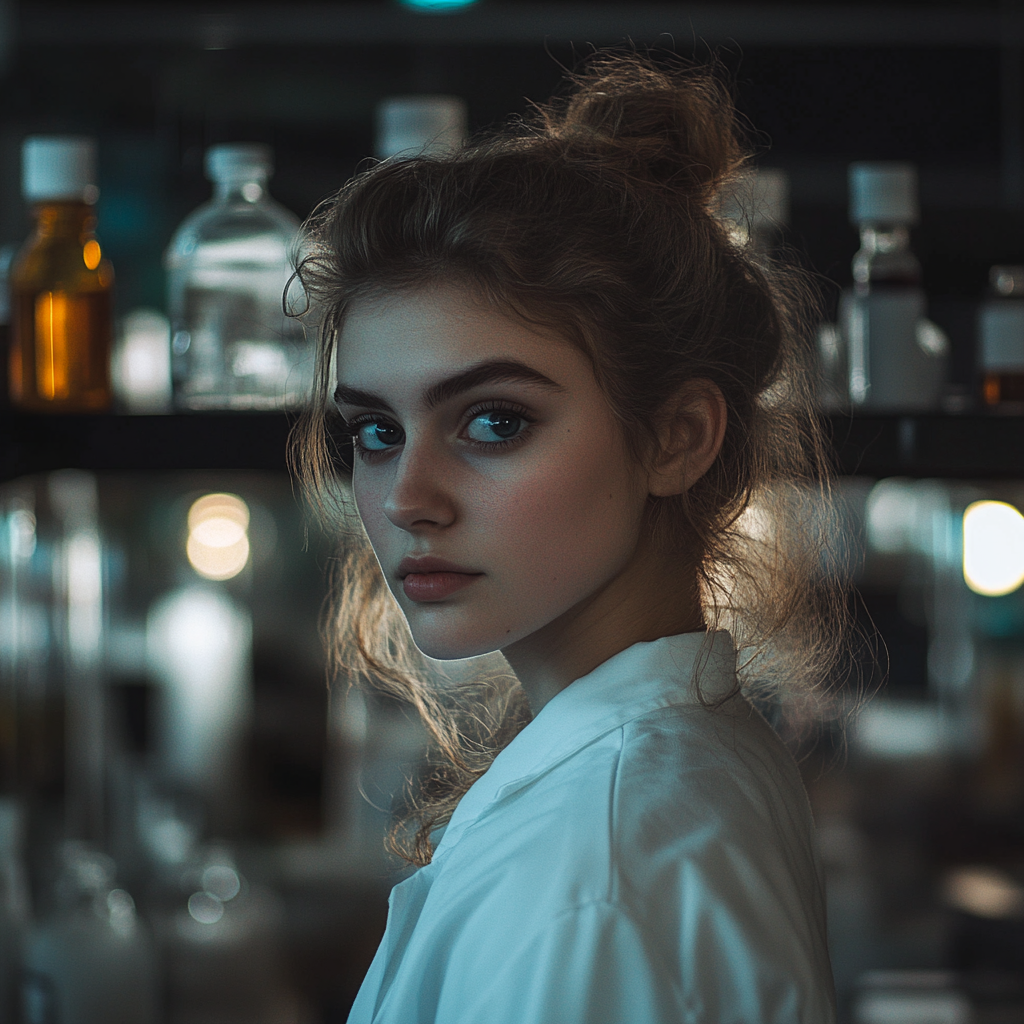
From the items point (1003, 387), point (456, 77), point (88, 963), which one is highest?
point (456, 77)

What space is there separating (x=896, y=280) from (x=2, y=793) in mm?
1041

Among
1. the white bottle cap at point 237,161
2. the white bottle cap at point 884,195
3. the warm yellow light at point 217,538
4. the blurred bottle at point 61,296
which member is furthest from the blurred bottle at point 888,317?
the warm yellow light at point 217,538

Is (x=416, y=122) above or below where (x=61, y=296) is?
above

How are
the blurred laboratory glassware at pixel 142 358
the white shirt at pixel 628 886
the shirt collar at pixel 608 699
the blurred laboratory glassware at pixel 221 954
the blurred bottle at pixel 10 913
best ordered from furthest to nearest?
the blurred laboratory glassware at pixel 142 358
the blurred laboratory glassware at pixel 221 954
the blurred bottle at pixel 10 913
the shirt collar at pixel 608 699
the white shirt at pixel 628 886

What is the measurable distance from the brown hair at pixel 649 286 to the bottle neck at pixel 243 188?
0.29 meters

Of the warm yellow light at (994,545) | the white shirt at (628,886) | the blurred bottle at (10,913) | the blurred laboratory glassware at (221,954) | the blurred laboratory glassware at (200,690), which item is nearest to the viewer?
the white shirt at (628,886)

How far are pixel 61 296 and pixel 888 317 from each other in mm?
685

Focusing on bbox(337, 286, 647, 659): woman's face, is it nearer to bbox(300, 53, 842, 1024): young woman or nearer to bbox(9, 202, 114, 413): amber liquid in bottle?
bbox(300, 53, 842, 1024): young woman

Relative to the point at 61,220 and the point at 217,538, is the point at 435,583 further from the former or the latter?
the point at 217,538

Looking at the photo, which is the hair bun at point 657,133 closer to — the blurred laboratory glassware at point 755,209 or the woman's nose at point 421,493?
the blurred laboratory glassware at point 755,209

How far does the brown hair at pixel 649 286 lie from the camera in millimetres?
633

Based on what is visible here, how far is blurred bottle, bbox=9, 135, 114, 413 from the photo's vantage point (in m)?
0.95

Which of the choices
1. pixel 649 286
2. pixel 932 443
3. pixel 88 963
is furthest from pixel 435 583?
pixel 88 963

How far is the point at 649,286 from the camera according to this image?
66cm
